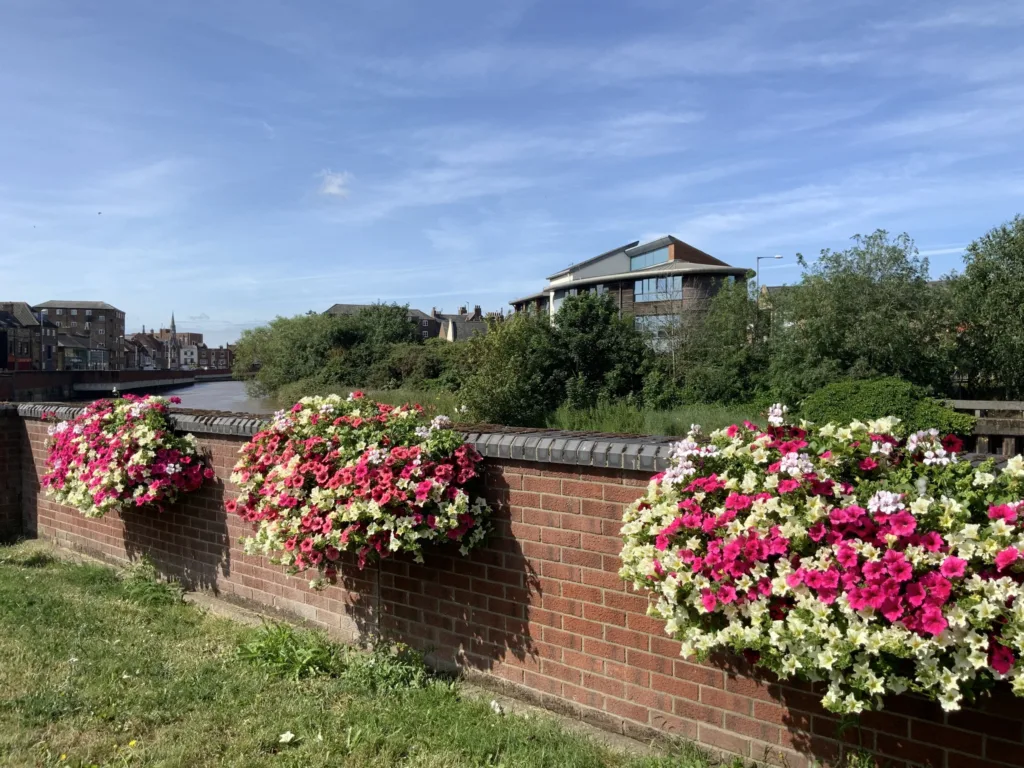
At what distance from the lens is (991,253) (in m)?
22.0

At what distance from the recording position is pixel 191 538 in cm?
590

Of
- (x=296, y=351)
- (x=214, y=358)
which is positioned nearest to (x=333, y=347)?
(x=296, y=351)

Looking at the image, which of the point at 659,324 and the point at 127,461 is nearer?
the point at 127,461

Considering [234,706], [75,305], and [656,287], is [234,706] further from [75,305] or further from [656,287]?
[75,305]

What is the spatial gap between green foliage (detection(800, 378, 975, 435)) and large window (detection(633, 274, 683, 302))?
31.4m

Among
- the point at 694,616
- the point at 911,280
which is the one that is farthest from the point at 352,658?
the point at 911,280

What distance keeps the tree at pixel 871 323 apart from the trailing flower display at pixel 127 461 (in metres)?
20.6

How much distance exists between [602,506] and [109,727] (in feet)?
8.00

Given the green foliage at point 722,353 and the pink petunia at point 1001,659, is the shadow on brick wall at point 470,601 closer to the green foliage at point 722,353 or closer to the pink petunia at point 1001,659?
the pink petunia at point 1001,659

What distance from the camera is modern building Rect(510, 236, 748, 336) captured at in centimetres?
4488

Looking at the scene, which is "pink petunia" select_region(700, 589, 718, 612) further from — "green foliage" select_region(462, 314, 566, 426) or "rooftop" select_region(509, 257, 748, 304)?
"rooftop" select_region(509, 257, 748, 304)

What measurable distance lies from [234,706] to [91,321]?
142 meters

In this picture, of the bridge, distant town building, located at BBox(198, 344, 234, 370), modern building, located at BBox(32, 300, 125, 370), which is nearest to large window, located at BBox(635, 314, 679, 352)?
the bridge

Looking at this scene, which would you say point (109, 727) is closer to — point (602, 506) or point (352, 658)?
point (352, 658)
